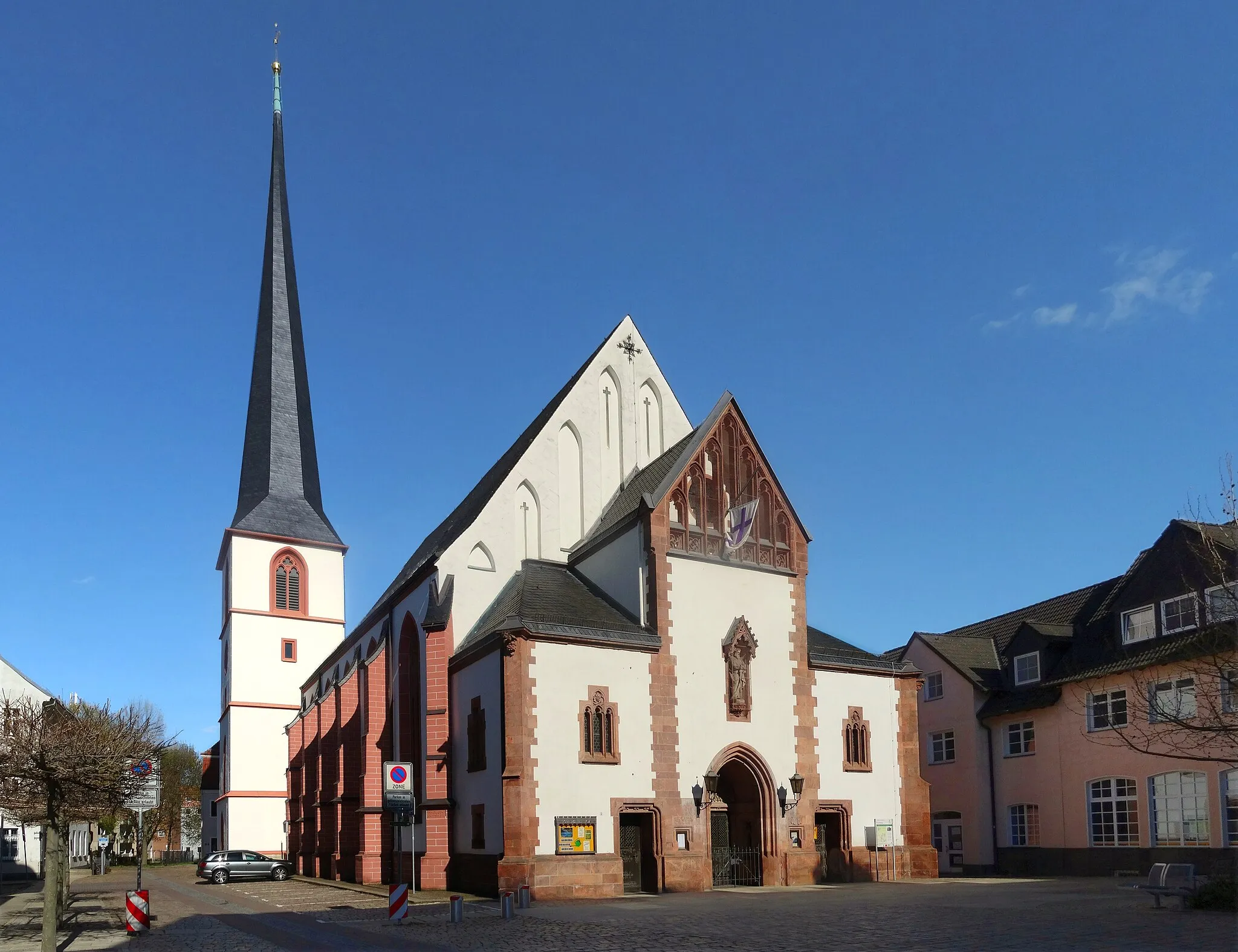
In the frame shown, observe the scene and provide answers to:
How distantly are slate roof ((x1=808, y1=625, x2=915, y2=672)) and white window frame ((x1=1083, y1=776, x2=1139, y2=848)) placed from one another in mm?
7075

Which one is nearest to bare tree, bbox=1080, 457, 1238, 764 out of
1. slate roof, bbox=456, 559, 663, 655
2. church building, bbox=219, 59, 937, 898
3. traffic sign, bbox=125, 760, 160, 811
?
church building, bbox=219, 59, 937, 898

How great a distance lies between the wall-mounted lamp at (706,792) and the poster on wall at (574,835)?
11.0ft

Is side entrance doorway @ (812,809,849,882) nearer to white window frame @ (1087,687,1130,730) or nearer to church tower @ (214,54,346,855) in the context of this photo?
white window frame @ (1087,687,1130,730)


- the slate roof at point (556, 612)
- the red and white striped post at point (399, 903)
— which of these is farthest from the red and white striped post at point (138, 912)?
the slate roof at point (556, 612)

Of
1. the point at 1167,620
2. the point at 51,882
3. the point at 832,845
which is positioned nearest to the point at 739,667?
the point at 832,845

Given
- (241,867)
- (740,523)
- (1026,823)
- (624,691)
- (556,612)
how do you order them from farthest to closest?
(241,867)
(1026,823)
(740,523)
(556,612)
(624,691)

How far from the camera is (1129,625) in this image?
3656 centimetres

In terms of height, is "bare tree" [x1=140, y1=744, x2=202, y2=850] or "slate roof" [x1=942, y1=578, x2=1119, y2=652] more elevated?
"slate roof" [x1=942, y1=578, x2=1119, y2=652]

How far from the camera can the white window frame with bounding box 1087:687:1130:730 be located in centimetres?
3578

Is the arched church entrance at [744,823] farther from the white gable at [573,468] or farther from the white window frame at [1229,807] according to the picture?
the white window frame at [1229,807]

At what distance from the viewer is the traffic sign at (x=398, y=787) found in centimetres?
2475

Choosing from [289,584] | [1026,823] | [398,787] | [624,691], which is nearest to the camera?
[398,787]

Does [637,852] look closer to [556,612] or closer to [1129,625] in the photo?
[556,612]

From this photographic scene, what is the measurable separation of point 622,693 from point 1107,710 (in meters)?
16.4
